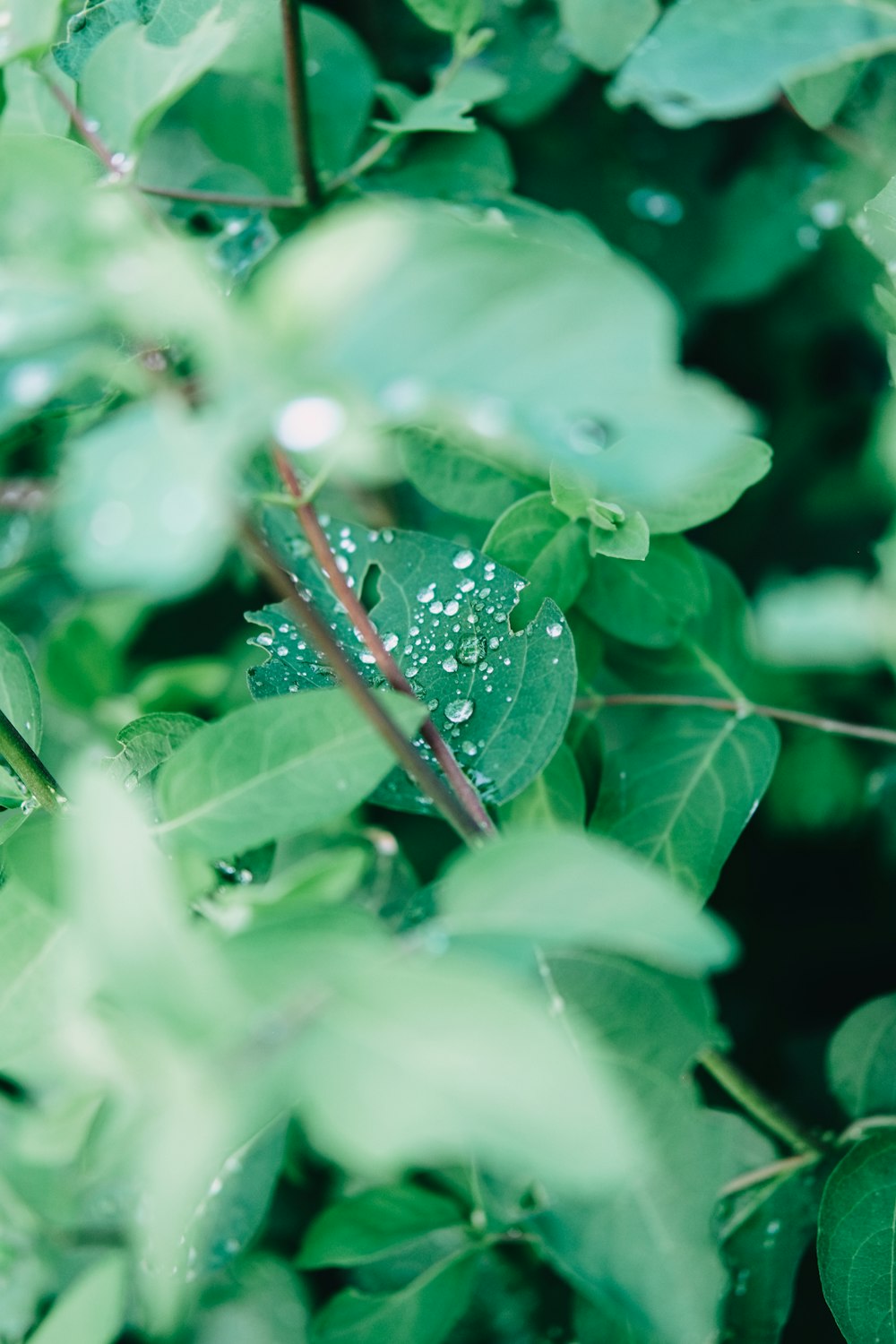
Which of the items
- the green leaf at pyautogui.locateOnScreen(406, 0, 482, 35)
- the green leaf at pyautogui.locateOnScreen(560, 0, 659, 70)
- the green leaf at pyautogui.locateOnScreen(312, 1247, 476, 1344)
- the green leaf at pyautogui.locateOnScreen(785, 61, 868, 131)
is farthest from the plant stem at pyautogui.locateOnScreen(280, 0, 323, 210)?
the green leaf at pyautogui.locateOnScreen(312, 1247, 476, 1344)

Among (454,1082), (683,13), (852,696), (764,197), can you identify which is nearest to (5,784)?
(454,1082)

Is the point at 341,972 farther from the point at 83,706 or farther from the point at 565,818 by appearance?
the point at 83,706

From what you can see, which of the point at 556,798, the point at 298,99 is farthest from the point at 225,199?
the point at 556,798

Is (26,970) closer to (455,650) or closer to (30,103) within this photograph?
(455,650)

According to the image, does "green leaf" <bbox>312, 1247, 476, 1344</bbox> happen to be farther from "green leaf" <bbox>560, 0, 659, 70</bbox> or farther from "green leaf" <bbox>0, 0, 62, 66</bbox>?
"green leaf" <bbox>560, 0, 659, 70</bbox>

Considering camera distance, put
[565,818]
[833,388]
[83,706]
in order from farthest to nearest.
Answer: [833,388] < [83,706] < [565,818]

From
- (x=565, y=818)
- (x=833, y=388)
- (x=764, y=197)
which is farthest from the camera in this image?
(x=833, y=388)
